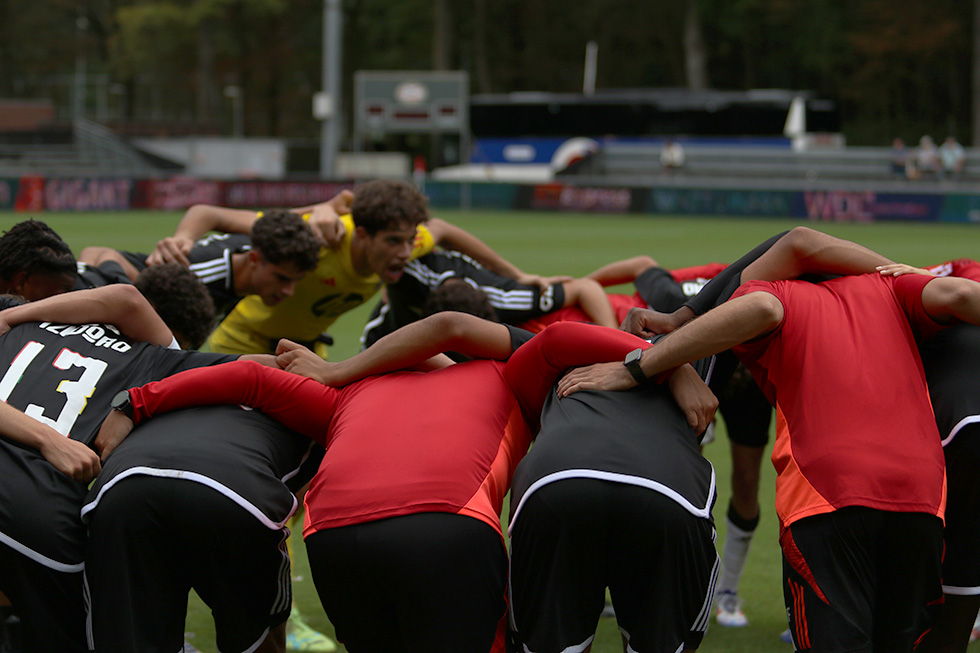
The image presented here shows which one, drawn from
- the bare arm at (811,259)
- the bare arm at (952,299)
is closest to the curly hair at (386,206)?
the bare arm at (811,259)

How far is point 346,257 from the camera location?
588cm

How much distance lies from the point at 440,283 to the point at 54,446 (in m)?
3.14

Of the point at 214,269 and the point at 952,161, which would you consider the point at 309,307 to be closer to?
the point at 214,269

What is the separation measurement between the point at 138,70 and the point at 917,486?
66.2 m

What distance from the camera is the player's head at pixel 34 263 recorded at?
4.08 metres

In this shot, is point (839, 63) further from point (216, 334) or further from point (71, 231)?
point (216, 334)

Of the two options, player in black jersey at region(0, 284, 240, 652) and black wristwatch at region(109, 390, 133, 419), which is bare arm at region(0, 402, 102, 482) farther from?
black wristwatch at region(109, 390, 133, 419)

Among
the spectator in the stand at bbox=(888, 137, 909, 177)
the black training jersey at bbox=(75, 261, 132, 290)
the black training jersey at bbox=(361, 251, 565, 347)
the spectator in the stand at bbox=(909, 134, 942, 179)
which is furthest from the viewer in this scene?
the spectator in the stand at bbox=(888, 137, 909, 177)

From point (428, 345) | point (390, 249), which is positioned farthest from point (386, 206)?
point (428, 345)

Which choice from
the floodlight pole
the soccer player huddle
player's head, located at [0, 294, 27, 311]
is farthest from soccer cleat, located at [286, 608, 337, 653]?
the floodlight pole

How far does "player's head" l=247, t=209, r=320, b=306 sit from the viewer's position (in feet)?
16.6

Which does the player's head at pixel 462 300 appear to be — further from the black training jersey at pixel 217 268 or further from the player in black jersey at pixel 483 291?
the black training jersey at pixel 217 268

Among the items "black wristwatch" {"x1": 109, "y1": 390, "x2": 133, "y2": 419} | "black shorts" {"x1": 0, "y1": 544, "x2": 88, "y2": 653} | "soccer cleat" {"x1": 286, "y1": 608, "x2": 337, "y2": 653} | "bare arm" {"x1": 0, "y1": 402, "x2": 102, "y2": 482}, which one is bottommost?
"soccer cleat" {"x1": 286, "y1": 608, "x2": 337, "y2": 653}

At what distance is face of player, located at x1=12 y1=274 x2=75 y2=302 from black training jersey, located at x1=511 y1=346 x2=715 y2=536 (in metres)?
2.20
